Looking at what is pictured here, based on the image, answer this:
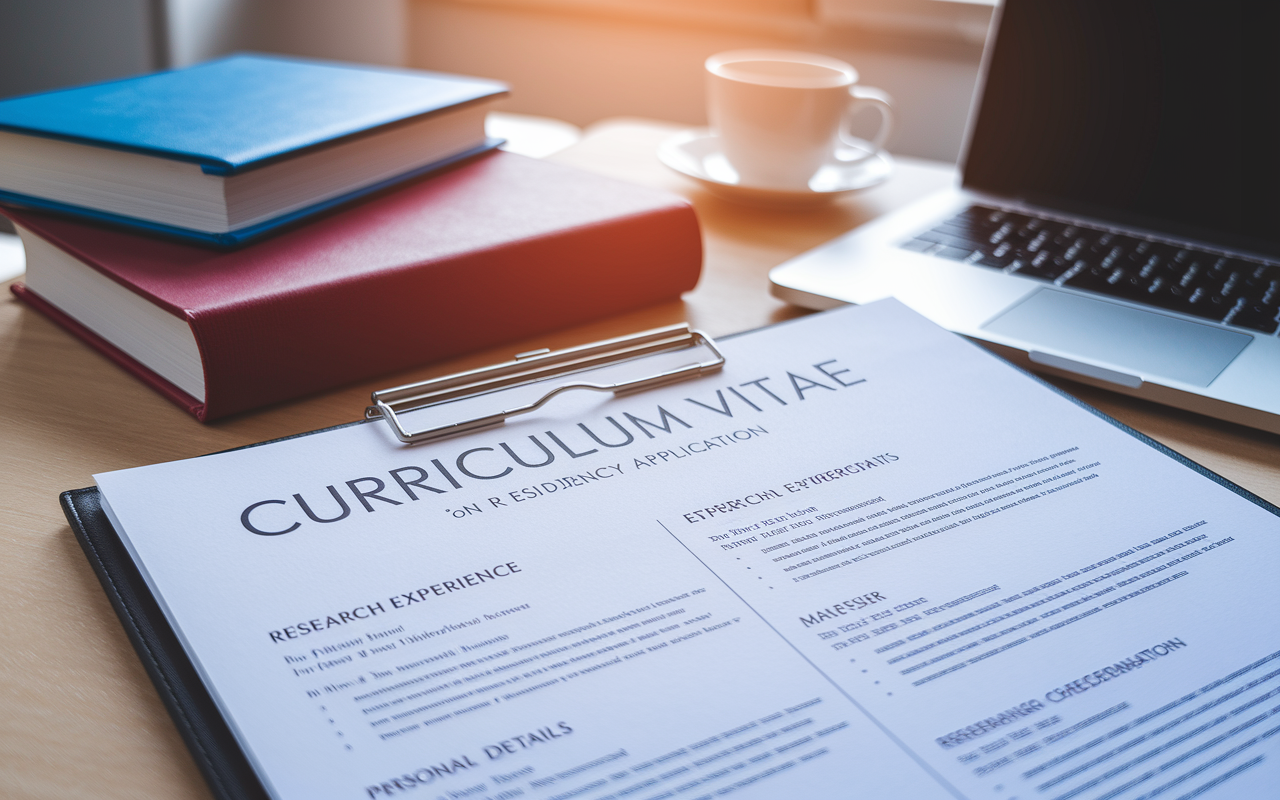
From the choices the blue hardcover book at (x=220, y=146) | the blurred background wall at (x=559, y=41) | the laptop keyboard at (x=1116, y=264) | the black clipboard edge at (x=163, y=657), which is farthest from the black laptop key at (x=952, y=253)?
the blurred background wall at (x=559, y=41)

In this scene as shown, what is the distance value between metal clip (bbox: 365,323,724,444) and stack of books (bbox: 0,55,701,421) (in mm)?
63

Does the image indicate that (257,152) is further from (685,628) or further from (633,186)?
(685,628)

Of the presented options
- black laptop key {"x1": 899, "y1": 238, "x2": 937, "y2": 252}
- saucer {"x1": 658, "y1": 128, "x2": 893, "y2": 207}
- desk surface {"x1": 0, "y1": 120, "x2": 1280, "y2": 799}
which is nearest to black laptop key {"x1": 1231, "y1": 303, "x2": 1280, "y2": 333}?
desk surface {"x1": 0, "y1": 120, "x2": 1280, "y2": 799}

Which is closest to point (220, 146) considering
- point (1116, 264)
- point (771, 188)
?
point (771, 188)

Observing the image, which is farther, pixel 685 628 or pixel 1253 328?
pixel 1253 328

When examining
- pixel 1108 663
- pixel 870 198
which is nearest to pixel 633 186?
pixel 870 198

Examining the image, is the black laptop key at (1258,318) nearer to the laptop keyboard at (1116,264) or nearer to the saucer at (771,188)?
the laptop keyboard at (1116,264)

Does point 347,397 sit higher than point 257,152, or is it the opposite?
point 257,152

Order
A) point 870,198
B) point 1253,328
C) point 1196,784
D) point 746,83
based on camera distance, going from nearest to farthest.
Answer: point 1196,784, point 1253,328, point 746,83, point 870,198

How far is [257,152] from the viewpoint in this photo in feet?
1.64

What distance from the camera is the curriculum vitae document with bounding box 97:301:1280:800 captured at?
10.6 inches

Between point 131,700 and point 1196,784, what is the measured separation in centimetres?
34

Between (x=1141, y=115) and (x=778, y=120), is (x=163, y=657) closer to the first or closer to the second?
(x=778, y=120)

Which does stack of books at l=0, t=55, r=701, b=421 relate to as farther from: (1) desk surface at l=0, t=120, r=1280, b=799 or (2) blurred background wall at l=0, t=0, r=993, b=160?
(2) blurred background wall at l=0, t=0, r=993, b=160
